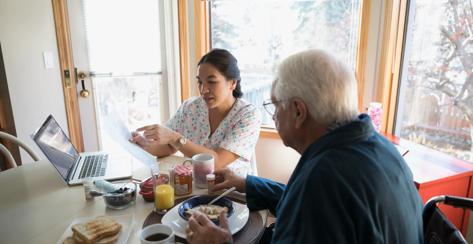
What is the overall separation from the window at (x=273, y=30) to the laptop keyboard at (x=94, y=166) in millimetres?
1164

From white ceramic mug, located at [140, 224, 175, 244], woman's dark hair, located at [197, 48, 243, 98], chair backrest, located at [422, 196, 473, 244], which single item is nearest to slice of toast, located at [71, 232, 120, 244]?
white ceramic mug, located at [140, 224, 175, 244]

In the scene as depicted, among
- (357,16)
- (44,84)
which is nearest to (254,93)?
(357,16)

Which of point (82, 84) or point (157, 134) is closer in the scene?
point (157, 134)

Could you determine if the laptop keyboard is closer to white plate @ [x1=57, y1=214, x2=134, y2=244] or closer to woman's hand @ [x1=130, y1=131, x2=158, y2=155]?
woman's hand @ [x1=130, y1=131, x2=158, y2=155]

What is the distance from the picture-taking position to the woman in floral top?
1.51 m

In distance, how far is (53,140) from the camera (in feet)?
4.51

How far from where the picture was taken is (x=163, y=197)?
1.06m

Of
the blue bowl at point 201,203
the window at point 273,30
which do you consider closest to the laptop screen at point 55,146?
the blue bowl at point 201,203

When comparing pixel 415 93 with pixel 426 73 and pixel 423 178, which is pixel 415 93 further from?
pixel 423 178

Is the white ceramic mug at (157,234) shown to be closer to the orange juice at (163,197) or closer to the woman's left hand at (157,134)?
the orange juice at (163,197)

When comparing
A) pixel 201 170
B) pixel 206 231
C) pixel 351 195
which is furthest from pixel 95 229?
pixel 351 195

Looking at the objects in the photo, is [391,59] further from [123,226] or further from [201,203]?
[123,226]

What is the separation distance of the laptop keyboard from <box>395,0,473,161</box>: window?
194 cm

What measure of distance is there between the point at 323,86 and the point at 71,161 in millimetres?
1233
